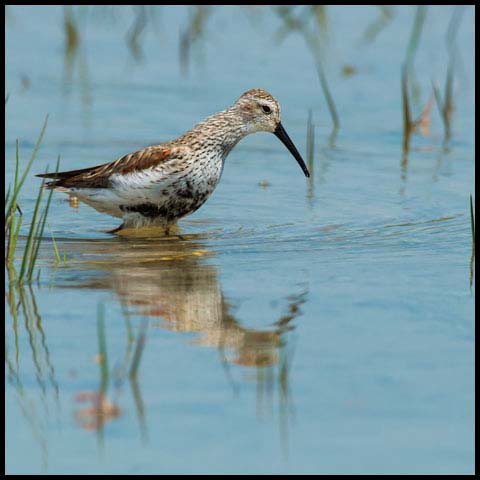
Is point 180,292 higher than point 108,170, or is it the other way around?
point 108,170

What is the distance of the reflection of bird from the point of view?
7.09 meters

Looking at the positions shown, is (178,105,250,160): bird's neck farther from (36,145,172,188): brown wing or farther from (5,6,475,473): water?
(5,6,475,473): water

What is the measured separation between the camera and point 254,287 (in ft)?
27.1

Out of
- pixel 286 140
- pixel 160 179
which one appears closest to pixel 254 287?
pixel 160 179

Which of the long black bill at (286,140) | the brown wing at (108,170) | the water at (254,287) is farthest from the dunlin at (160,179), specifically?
the long black bill at (286,140)

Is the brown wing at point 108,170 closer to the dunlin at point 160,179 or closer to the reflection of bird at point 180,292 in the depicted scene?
the dunlin at point 160,179

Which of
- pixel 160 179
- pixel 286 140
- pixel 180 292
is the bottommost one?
pixel 180 292

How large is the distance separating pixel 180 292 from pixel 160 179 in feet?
6.66

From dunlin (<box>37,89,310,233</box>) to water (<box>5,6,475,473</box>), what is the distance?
280mm

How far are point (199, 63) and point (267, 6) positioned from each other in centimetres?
266

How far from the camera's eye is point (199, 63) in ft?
51.2

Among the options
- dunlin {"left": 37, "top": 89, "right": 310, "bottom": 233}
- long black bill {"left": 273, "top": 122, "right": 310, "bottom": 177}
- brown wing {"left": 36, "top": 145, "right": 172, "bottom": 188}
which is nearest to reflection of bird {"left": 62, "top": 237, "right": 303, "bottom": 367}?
dunlin {"left": 37, "top": 89, "right": 310, "bottom": 233}

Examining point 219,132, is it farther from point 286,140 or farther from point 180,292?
point 180,292

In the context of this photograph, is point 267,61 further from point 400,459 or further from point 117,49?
point 400,459
